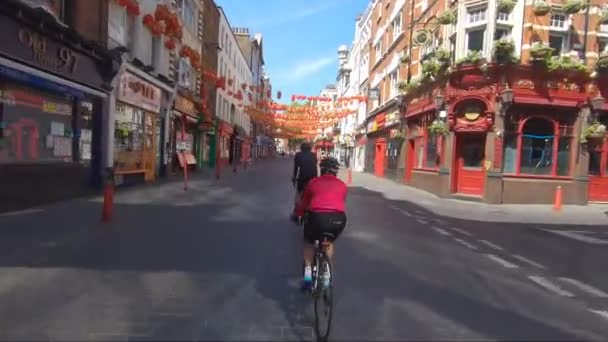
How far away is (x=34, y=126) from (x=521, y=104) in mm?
15402

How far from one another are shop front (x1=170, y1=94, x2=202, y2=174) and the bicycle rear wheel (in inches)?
675

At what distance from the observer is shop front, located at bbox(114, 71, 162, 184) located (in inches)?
609

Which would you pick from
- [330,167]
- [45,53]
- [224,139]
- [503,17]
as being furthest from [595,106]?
[224,139]

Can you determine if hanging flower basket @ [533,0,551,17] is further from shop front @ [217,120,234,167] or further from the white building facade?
shop front @ [217,120,234,167]

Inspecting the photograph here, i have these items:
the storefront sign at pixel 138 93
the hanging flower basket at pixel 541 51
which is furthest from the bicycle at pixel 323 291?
the hanging flower basket at pixel 541 51

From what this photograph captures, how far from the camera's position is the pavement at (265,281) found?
4207 millimetres

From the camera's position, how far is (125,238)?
7680 millimetres

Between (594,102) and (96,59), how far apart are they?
16551 mm

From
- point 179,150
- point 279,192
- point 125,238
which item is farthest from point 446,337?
point 179,150

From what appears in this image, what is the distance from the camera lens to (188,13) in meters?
24.3

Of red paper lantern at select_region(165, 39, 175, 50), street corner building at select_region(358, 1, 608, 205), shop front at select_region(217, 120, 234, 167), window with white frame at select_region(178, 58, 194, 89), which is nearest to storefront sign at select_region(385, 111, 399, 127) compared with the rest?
street corner building at select_region(358, 1, 608, 205)

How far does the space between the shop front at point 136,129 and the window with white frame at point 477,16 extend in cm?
1255

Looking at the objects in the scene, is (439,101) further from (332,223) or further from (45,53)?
(332,223)

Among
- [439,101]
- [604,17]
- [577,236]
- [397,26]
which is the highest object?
[397,26]
